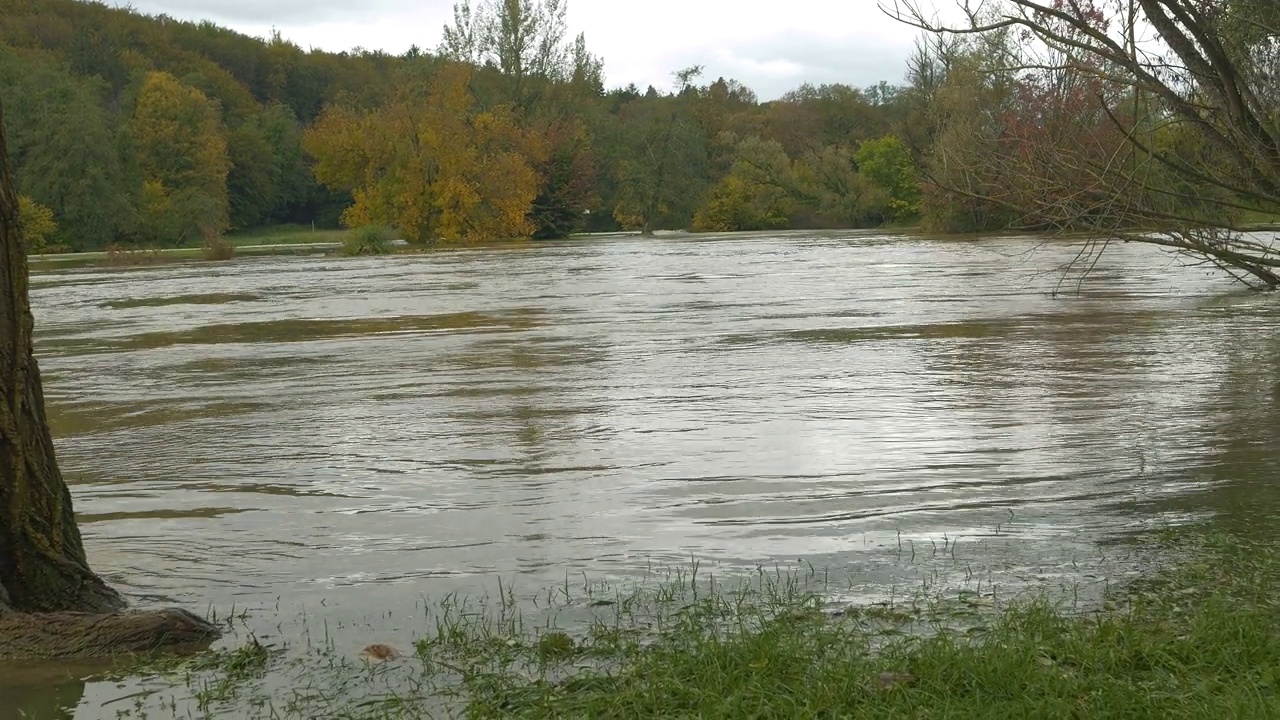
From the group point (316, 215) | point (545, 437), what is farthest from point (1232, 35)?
point (316, 215)

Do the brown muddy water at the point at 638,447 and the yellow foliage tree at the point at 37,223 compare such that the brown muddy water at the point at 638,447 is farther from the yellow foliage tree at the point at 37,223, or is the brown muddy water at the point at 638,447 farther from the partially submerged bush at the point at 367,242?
the yellow foliage tree at the point at 37,223

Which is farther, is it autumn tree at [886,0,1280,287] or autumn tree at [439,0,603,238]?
autumn tree at [439,0,603,238]

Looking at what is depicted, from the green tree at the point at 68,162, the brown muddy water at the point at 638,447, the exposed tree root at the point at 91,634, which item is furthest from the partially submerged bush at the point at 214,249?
the exposed tree root at the point at 91,634

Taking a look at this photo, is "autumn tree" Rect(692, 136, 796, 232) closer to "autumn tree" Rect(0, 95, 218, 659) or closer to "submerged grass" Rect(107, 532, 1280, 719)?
"submerged grass" Rect(107, 532, 1280, 719)

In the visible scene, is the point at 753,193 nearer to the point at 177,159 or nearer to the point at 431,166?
the point at 431,166

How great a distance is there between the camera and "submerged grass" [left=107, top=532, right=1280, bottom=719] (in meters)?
4.21

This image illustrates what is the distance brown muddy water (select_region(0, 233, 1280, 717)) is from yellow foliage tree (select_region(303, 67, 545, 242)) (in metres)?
45.3

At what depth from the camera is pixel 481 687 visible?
15.1ft

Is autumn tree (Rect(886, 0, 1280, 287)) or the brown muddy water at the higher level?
autumn tree (Rect(886, 0, 1280, 287))

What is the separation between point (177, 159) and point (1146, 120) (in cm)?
7829

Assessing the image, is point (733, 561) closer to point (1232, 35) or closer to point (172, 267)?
point (1232, 35)

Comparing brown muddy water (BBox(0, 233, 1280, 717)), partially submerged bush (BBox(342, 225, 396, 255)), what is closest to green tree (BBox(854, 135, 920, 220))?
partially submerged bush (BBox(342, 225, 396, 255))

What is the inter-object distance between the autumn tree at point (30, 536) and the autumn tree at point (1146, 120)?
477 centimetres

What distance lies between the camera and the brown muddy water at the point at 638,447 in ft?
20.9
